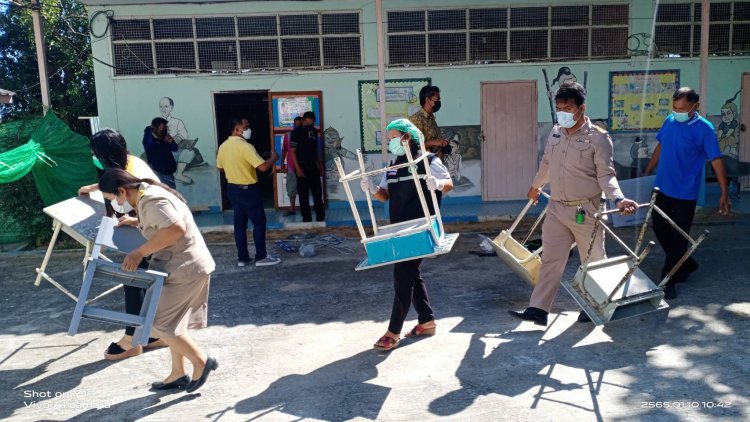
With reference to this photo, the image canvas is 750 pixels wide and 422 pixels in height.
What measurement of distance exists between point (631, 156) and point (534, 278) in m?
5.88

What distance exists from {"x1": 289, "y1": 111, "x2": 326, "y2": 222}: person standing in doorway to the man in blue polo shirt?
480 cm

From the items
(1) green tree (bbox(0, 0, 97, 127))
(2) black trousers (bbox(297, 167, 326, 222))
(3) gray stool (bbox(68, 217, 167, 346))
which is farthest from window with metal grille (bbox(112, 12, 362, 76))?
(3) gray stool (bbox(68, 217, 167, 346))

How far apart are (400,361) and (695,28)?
27.5ft

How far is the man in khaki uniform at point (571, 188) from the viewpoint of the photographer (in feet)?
15.4

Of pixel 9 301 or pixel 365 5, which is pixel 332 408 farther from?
pixel 365 5

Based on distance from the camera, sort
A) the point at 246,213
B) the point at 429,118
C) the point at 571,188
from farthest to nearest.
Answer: the point at 246,213
the point at 429,118
the point at 571,188

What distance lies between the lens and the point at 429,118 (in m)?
7.01

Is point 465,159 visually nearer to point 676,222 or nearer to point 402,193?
point 676,222

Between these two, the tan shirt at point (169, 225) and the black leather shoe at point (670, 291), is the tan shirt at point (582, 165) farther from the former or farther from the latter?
the tan shirt at point (169, 225)

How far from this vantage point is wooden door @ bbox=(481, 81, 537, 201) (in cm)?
1023

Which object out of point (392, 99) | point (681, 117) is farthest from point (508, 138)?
point (681, 117)

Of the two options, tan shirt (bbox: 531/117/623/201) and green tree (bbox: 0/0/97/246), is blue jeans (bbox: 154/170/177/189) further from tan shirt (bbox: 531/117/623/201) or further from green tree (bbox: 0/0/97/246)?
tan shirt (bbox: 531/117/623/201)

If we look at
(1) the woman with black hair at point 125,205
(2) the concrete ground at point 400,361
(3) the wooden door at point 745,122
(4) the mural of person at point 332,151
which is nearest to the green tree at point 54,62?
(4) the mural of person at point 332,151

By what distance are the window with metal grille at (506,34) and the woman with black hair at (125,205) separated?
609 centimetres
